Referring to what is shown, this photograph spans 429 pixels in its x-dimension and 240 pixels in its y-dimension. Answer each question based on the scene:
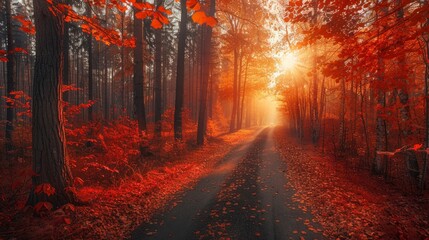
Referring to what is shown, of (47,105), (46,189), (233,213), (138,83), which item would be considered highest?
(138,83)

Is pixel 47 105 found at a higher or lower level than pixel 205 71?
lower

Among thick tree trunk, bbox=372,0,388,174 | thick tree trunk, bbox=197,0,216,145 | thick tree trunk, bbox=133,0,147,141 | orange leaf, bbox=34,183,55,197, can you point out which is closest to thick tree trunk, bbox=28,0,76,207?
orange leaf, bbox=34,183,55,197

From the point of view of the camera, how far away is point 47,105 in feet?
15.7

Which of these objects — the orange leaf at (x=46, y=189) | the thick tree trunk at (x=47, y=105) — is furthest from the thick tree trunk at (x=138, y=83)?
the orange leaf at (x=46, y=189)

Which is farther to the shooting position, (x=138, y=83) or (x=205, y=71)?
(x=205, y=71)

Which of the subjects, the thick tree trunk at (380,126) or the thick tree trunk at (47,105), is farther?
the thick tree trunk at (380,126)

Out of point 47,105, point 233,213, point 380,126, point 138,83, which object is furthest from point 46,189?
point 380,126

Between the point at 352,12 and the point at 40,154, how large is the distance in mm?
8646

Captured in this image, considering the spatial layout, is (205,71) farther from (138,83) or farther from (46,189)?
(46,189)

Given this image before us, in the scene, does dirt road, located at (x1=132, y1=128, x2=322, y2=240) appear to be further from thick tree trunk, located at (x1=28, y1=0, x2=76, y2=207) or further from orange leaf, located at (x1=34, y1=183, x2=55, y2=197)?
thick tree trunk, located at (x1=28, y1=0, x2=76, y2=207)

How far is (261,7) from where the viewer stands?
17.4 meters

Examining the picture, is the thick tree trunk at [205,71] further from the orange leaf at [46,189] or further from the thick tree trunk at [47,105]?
the orange leaf at [46,189]

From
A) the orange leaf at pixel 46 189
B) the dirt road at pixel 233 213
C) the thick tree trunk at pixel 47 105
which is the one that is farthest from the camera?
the thick tree trunk at pixel 47 105

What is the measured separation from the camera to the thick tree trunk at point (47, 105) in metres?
Result: 4.78
